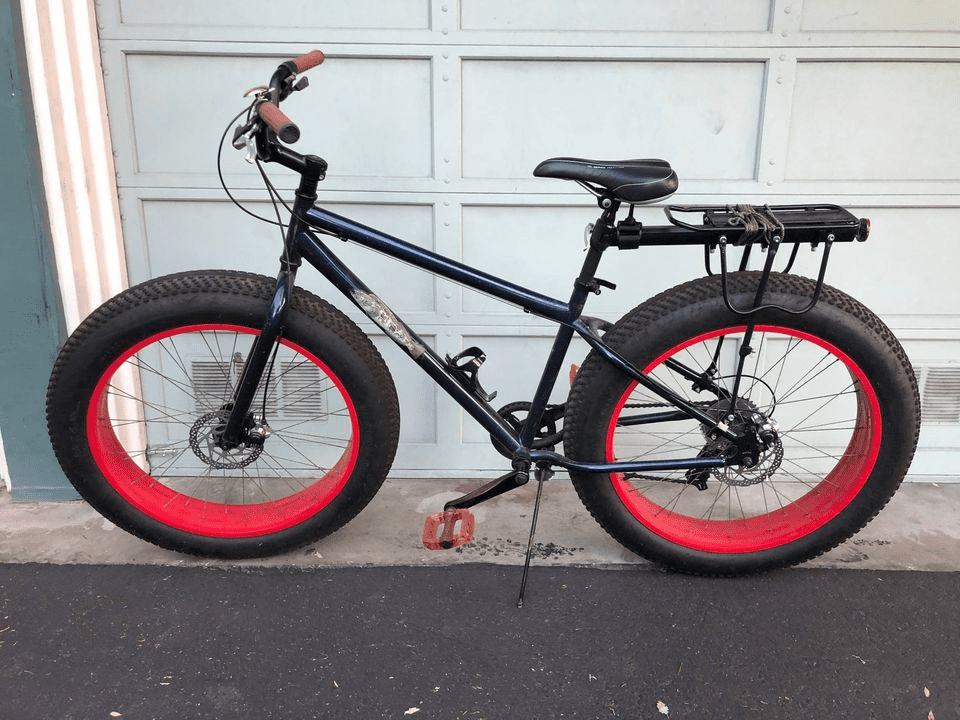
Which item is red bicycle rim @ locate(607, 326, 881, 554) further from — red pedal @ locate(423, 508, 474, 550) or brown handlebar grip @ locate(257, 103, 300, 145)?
brown handlebar grip @ locate(257, 103, 300, 145)

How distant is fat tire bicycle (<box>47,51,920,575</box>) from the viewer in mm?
1906

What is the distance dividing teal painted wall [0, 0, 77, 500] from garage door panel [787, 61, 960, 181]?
237cm

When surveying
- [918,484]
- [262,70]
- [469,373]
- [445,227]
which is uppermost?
[262,70]

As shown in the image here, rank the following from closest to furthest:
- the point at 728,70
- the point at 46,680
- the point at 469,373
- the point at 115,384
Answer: the point at 46,680 < the point at 469,373 < the point at 728,70 < the point at 115,384

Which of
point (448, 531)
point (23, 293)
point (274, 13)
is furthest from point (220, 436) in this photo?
point (274, 13)

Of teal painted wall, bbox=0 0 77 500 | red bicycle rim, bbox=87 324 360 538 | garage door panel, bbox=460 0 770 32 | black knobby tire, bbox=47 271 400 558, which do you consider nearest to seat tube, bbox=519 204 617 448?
black knobby tire, bbox=47 271 400 558

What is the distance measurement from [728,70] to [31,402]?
2.50 meters

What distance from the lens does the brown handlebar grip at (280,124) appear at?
1541 mm

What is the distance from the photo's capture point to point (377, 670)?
1.84 m

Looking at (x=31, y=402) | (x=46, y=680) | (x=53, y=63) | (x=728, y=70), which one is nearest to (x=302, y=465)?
(x=31, y=402)

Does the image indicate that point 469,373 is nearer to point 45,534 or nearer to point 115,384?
point 115,384

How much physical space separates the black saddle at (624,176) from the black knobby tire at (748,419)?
30cm

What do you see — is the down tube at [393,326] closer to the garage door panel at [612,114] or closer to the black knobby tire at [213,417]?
the black knobby tire at [213,417]

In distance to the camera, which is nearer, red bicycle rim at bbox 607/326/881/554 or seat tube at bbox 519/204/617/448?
seat tube at bbox 519/204/617/448
